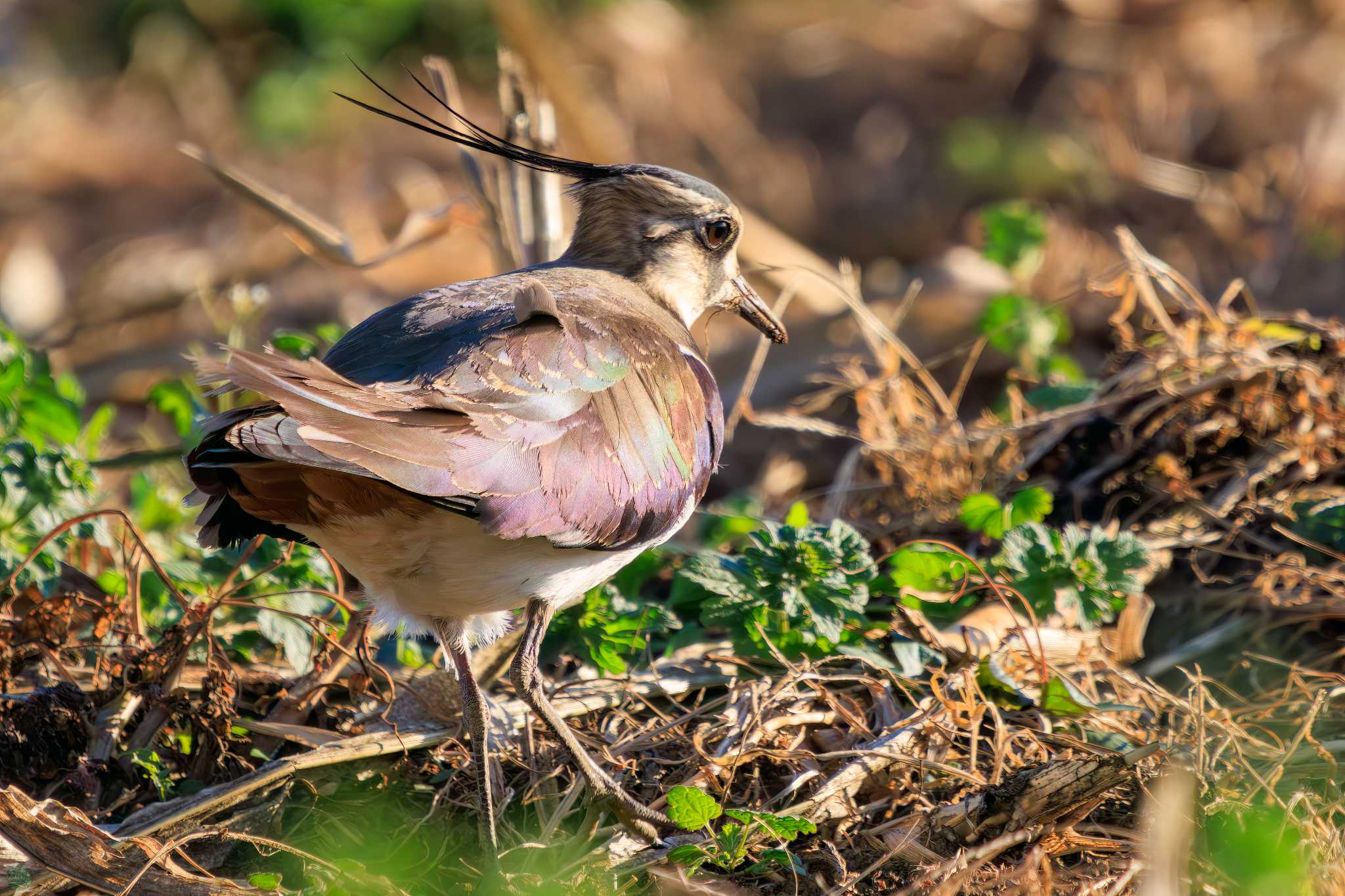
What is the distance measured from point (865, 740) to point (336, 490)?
1.41m

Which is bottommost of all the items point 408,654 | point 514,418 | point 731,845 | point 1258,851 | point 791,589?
point 408,654

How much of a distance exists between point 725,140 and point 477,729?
622 cm

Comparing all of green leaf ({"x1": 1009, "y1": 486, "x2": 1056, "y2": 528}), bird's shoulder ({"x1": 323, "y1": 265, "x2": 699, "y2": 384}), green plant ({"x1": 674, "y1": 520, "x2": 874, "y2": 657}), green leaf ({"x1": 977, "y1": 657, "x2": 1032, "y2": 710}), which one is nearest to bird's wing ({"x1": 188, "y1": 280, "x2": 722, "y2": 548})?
bird's shoulder ({"x1": 323, "y1": 265, "x2": 699, "y2": 384})

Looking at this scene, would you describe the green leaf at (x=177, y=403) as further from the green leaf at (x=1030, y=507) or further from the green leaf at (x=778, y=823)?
the green leaf at (x=1030, y=507)

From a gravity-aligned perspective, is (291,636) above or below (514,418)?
below

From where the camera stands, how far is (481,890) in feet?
9.50

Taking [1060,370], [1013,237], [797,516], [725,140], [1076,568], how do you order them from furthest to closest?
1. [725,140]
2. [1013,237]
3. [1060,370]
4. [797,516]
5. [1076,568]

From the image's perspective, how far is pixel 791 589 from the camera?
3.36m

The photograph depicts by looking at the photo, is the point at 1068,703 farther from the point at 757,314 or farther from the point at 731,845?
the point at 757,314

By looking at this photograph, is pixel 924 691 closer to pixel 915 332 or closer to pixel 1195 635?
pixel 1195 635

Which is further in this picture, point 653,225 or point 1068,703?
point 653,225

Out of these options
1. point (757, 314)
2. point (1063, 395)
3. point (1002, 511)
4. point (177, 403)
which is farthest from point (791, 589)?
point (177, 403)

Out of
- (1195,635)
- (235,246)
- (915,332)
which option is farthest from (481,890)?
(235,246)

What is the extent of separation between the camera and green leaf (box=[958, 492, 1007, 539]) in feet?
12.6
